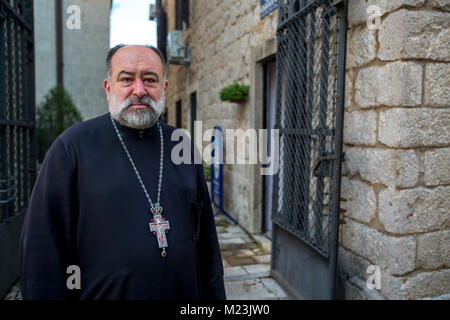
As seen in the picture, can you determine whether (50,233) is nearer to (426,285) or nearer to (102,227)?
(102,227)

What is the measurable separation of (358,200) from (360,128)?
493mm

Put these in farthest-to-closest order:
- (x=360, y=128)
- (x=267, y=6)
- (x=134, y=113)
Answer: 1. (x=267, y=6)
2. (x=360, y=128)
3. (x=134, y=113)

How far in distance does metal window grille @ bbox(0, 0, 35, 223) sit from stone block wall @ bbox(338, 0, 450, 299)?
9.60ft

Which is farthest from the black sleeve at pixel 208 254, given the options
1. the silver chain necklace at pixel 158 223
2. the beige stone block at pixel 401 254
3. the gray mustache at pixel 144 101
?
the beige stone block at pixel 401 254

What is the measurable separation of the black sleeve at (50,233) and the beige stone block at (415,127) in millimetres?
1780

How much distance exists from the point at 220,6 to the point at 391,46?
466 centimetres

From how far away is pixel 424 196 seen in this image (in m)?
2.24

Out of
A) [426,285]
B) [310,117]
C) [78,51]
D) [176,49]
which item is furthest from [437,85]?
[78,51]

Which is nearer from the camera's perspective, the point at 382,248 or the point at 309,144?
the point at 382,248

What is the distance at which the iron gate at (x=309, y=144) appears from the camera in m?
2.63

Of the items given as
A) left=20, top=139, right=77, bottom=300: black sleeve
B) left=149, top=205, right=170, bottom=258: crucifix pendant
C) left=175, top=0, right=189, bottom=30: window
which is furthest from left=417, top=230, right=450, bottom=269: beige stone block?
left=175, top=0, right=189, bottom=30: window

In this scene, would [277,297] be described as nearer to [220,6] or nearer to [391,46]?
[391,46]

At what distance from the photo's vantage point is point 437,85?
2230 millimetres

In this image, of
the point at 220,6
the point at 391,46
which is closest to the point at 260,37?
the point at 220,6
